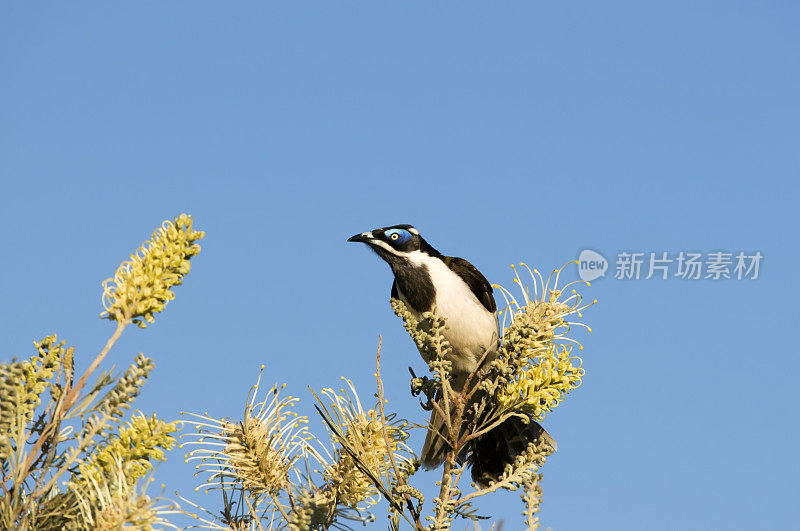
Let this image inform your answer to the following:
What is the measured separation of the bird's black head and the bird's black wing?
37cm

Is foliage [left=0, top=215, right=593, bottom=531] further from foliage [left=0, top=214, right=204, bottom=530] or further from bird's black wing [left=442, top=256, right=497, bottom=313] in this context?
bird's black wing [left=442, top=256, right=497, bottom=313]

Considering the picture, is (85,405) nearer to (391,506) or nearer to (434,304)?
(391,506)

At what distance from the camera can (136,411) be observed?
255 cm

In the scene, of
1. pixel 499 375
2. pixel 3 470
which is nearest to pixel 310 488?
pixel 499 375

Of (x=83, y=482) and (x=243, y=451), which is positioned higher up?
(x=243, y=451)

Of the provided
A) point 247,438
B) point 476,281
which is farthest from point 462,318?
point 247,438

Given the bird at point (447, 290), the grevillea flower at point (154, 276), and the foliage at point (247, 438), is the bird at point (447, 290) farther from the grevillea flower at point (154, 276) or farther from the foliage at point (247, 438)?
the grevillea flower at point (154, 276)

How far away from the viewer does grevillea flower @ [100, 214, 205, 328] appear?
90.0 inches

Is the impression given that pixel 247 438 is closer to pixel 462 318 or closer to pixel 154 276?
pixel 154 276

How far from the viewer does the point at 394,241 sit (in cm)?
775

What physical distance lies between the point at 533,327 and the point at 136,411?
7.05 feet

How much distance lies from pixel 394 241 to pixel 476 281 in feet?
3.01

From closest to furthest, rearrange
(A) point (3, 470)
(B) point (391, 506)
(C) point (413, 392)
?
(A) point (3, 470) → (B) point (391, 506) → (C) point (413, 392)

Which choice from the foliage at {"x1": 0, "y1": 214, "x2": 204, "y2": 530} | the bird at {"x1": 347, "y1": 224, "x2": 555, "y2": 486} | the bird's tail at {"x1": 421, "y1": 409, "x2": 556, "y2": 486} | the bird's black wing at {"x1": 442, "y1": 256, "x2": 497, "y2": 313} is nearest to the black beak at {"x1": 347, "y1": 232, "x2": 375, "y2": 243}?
the bird at {"x1": 347, "y1": 224, "x2": 555, "y2": 486}
